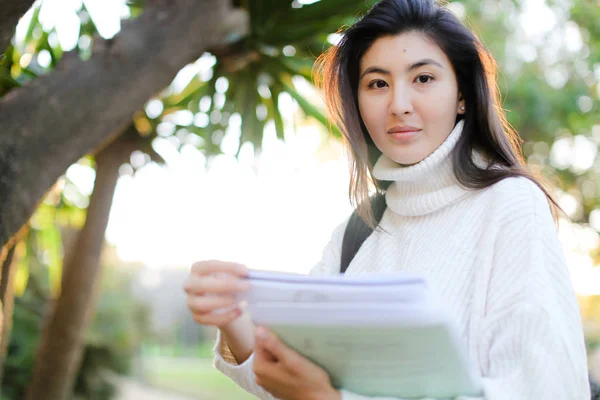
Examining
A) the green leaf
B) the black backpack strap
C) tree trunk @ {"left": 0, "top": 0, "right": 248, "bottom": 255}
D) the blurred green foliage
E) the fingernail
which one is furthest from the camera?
the blurred green foliage

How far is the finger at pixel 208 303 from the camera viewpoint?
0.87 meters

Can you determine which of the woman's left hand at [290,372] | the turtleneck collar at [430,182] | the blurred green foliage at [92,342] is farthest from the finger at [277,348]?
the blurred green foliage at [92,342]

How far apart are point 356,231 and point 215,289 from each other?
57cm

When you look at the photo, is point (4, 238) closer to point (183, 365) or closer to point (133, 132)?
point (133, 132)

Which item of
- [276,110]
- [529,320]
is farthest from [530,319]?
[276,110]

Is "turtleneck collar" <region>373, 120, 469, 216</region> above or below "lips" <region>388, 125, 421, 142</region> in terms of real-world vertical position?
below

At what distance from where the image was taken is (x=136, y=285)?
11.2 metres

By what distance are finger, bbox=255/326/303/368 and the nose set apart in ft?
1.69

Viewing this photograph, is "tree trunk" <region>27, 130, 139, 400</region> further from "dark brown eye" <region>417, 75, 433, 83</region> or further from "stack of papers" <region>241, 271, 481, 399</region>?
"stack of papers" <region>241, 271, 481, 399</region>

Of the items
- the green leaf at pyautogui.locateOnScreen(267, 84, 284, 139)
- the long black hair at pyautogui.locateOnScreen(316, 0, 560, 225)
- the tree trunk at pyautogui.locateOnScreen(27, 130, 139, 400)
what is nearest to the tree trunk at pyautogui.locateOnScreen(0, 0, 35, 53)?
the long black hair at pyautogui.locateOnScreen(316, 0, 560, 225)

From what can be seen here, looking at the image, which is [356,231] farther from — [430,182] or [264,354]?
[264,354]

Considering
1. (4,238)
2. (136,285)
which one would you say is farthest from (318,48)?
(136,285)

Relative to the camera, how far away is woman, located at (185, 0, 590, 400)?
89 cm

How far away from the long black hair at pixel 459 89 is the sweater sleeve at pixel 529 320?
0.52 feet
